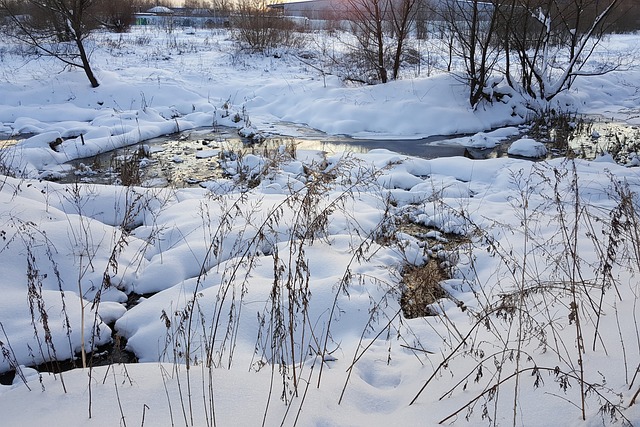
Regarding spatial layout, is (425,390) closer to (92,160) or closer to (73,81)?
(92,160)

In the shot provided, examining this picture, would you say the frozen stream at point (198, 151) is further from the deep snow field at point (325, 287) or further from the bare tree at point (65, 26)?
the bare tree at point (65, 26)

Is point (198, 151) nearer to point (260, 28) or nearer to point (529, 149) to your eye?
point (529, 149)

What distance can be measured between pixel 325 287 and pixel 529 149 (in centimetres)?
717

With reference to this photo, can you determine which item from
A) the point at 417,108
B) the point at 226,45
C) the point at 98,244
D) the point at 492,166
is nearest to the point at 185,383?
the point at 98,244

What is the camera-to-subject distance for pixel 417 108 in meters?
12.6

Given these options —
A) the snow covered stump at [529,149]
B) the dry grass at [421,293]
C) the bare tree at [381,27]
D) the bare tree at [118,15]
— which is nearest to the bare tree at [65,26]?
the bare tree at [381,27]

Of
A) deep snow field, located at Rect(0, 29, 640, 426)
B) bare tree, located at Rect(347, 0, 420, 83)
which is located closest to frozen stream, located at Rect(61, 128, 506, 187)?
deep snow field, located at Rect(0, 29, 640, 426)

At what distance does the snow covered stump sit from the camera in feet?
30.9

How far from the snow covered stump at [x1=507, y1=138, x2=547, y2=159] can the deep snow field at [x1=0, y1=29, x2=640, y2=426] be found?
3.6 inches

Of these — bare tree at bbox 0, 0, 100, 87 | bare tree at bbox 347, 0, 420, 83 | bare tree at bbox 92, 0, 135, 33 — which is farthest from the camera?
bare tree at bbox 92, 0, 135, 33

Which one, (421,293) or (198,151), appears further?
(198,151)

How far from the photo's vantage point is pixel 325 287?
3.96 m

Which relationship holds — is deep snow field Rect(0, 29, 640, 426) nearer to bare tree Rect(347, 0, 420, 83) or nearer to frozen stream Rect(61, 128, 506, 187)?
frozen stream Rect(61, 128, 506, 187)

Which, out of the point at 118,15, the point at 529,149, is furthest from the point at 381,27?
the point at 118,15
